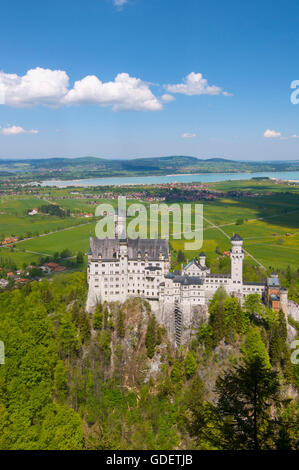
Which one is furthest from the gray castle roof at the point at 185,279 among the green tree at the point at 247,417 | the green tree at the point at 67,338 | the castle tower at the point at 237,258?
the green tree at the point at 247,417

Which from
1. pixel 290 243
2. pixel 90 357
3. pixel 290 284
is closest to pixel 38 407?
pixel 90 357

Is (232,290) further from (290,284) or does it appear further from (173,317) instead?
(290,284)

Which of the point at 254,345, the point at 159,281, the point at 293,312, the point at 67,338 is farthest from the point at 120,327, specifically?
the point at 293,312

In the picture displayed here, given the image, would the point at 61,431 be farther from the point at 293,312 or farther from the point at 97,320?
the point at 293,312

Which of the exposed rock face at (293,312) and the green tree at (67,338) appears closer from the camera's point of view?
the green tree at (67,338)

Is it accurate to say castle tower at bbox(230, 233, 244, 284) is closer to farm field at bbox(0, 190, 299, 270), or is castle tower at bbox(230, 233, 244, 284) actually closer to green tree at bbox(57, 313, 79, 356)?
green tree at bbox(57, 313, 79, 356)

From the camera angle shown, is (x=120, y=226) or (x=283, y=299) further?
(x=120, y=226)

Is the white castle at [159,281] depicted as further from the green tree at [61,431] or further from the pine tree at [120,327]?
the green tree at [61,431]
